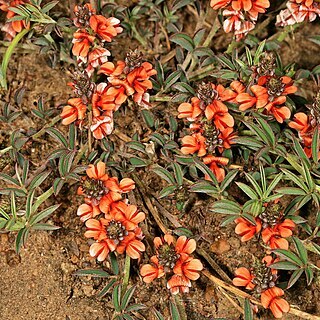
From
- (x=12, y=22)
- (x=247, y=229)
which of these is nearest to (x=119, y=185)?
(x=247, y=229)

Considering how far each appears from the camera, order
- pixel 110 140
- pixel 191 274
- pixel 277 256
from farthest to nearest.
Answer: pixel 110 140 → pixel 277 256 → pixel 191 274

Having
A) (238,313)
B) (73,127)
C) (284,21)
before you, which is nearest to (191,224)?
(238,313)

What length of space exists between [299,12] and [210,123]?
57 centimetres

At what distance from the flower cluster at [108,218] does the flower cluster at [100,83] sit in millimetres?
178

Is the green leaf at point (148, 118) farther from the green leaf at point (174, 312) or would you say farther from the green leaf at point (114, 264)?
the green leaf at point (174, 312)

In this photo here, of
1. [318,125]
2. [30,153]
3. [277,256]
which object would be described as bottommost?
[30,153]

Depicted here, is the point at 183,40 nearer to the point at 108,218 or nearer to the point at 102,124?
the point at 102,124

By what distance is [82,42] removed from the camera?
2283 millimetres

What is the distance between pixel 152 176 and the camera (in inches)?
102

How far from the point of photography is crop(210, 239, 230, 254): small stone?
246 cm

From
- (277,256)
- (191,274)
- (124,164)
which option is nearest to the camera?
(191,274)

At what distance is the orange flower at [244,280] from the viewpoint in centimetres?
214

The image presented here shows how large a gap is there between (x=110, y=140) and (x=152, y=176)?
0.21 m

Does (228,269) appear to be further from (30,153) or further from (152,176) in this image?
(30,153)
